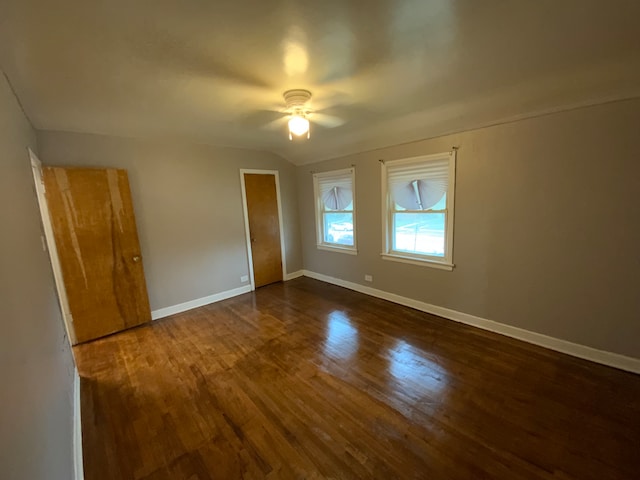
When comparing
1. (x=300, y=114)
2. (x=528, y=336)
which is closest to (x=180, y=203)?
(x=300, y=114)

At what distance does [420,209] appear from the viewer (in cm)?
347

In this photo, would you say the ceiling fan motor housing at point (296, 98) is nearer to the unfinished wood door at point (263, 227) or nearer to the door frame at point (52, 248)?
the unfinished wood door at point (263, 227)

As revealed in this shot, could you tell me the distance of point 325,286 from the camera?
189 inches

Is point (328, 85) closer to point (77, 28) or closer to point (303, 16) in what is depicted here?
point (303, 16)

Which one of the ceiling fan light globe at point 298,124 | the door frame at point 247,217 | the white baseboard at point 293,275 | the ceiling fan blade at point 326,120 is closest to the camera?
the ceiling fan light globe at point 298,124

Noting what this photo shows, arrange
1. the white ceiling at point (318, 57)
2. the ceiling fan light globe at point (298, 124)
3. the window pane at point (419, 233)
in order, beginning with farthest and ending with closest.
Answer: the window pane at point (419, 233) < the ceiling fan light globe at point (298, 124) < the white ceiling at point (318, 57)

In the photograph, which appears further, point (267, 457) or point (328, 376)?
point (328, 376)

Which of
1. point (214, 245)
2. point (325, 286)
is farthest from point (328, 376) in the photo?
point (214, 245)

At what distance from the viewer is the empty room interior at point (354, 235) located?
143 centimetres

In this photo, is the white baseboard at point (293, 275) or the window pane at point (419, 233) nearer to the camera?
the window pane at point (419, 233)

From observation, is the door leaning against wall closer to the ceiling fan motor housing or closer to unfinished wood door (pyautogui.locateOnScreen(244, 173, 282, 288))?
unfinished wood door (pyautogui.locateOnScreen(244, 173, 282, 288))

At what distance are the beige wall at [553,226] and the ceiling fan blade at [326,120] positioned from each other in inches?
36.6

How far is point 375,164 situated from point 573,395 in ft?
10.2

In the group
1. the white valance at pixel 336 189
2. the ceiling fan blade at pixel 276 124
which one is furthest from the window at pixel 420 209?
the ceiling fan blade at pixel 276 124
